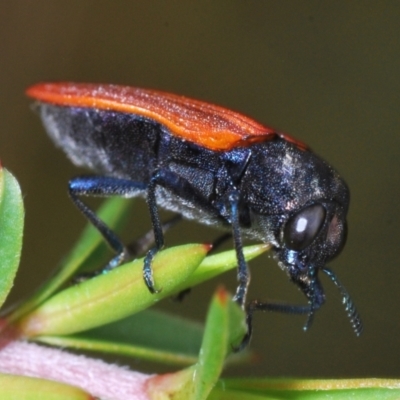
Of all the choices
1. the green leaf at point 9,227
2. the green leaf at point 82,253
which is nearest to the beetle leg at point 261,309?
the green leaf at point 82,253

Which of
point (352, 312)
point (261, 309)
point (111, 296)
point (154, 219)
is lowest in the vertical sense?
point (352, 312)

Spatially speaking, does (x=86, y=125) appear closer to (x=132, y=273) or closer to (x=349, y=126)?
(x=132, y=273)

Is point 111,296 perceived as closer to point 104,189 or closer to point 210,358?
point 210,358

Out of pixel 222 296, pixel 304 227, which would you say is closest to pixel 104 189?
pixel 304 227

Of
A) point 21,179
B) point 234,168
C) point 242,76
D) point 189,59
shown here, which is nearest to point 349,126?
point 242,76

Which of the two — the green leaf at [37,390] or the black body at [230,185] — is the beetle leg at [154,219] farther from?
the green leaf at [37,390]

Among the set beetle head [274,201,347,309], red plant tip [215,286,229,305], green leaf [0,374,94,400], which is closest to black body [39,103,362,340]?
beetle head [274,201,347,309]
